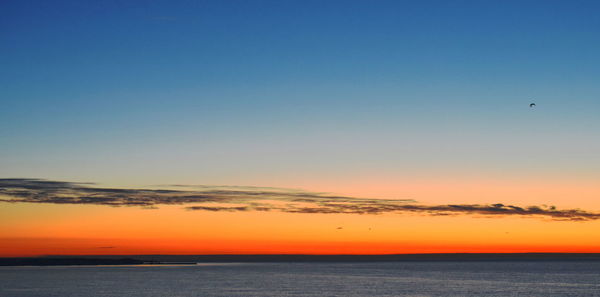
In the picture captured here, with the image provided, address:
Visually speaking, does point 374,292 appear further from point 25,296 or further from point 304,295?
point 25,296

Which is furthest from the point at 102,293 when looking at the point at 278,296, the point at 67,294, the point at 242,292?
the point at 278,296

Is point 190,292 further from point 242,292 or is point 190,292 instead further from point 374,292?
point 374,292

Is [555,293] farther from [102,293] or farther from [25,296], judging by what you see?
[25,296]

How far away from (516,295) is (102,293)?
254 ft

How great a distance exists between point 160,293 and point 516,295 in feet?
217

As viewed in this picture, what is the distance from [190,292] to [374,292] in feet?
116

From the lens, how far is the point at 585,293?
124 metres

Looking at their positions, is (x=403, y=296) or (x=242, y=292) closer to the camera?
(x=403, y=296)

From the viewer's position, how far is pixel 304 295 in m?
119

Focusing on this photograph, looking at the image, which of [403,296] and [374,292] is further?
[374,292]

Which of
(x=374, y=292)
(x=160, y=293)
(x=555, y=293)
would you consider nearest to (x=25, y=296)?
(x=160, y=293)

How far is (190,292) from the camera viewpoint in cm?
12725

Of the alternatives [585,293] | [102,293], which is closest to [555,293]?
[585,293]

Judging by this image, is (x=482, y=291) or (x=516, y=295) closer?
(x=516, y=295)
